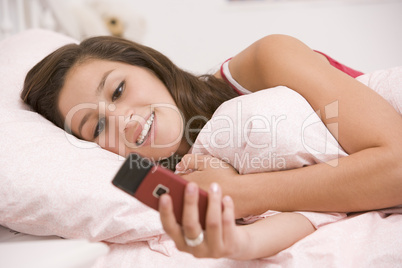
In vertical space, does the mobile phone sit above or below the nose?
above

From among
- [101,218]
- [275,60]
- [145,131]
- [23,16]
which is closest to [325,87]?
[275,60]

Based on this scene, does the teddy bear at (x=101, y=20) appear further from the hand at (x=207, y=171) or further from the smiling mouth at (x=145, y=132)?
the hand at (x=207, y=171)

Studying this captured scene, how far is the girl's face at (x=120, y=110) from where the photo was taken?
95 centimetres

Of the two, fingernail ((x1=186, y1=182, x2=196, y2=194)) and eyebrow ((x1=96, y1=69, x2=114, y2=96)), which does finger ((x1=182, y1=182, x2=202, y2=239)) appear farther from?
eyebrow ((x1=96, y1=69, x2=114, y2=96))

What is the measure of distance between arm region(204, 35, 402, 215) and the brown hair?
31cm

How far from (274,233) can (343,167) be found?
20cm

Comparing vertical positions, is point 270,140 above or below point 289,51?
below

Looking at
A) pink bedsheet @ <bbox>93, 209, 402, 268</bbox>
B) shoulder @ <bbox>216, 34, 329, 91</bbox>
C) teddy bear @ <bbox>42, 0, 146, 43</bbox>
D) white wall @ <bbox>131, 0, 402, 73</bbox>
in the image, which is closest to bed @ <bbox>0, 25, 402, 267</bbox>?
pink bedsheet @ <bbox>93, 209, 402, 268</bbox>

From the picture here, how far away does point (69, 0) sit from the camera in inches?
93.3

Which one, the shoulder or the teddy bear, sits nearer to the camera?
the shoulder

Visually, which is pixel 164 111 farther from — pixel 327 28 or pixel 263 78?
pixel 327 28

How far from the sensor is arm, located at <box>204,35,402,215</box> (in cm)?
70

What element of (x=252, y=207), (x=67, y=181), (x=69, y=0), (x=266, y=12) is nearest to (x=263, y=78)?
(x=252, y=207)

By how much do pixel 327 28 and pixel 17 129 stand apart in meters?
1.95
